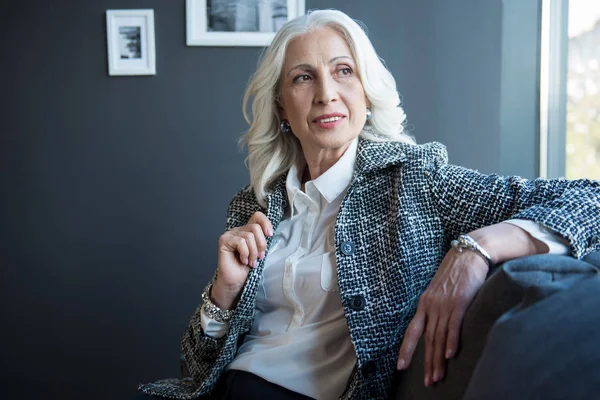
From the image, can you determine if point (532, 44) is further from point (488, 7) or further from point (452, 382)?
point (452, 382)

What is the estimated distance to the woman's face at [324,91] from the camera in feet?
5.27

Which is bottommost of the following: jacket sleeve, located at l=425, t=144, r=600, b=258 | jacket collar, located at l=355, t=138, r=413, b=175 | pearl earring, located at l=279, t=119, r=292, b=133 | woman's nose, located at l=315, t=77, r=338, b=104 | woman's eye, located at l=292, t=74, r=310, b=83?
jacket sleeve, located at l=425, t=144, r=600, b=258

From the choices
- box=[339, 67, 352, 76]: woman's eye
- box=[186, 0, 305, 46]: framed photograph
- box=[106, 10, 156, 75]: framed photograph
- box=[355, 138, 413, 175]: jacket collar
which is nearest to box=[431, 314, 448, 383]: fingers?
box=[355, 138, 413, 175]: jacket collar


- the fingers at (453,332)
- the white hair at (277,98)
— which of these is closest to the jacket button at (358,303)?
the fingers at (453,332)

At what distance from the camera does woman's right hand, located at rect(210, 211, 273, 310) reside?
1.52 meters

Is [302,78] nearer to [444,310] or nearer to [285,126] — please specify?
[285,126]

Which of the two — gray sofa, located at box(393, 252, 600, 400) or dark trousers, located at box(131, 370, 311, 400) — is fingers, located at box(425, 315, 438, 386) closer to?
gray sofa, located at box(393, 252, 600, 400)

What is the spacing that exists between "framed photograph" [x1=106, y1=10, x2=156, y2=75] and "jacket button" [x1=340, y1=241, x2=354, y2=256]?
4.42 feet

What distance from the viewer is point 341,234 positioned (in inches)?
57.7

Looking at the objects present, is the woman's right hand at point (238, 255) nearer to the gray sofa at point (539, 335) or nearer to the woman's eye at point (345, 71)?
the woman's eye at point (345, 71)

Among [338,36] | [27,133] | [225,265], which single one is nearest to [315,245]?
[225,265]

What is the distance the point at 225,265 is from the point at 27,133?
141 cm

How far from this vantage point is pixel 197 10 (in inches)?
95.6

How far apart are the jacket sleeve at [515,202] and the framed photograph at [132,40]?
1368 mm
